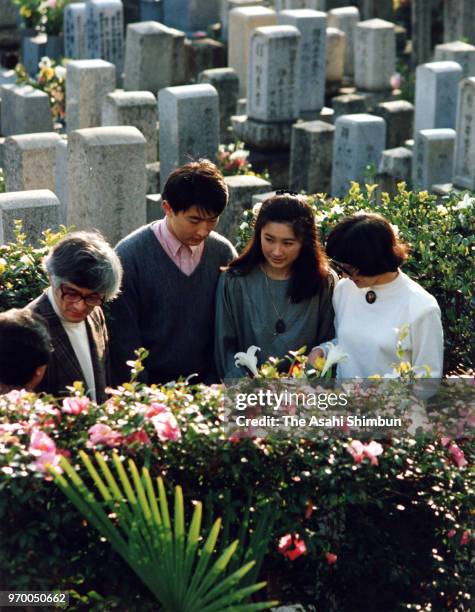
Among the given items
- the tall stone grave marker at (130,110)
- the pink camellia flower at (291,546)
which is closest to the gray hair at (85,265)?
the pink camellia flower at (291,546)

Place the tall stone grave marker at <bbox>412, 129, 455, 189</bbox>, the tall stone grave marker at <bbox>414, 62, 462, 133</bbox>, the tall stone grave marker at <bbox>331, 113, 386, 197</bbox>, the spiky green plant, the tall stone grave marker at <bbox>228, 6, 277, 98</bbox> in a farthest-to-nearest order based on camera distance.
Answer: the tall stone grave marker at <bbox>228, 6, 277, 98</bbox> → the tall stone grave marker at <bbox>414, 62, 462, 133</bbox> → the tall stone grave marker at <bbox>412, 129, 455, 189</bbox> → the tall stone grave marker at <bbox>331, 113, 386, 197</bbox> → the spiky green plant

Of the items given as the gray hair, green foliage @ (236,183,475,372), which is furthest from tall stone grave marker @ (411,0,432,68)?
the gray hair

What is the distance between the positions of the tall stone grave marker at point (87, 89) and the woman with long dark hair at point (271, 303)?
5955 millimetres

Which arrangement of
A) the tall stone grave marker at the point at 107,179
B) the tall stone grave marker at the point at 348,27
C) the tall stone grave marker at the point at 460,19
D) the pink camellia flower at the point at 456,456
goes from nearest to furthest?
the pink camellia flower at the point at 456,456 < the tall stone grave marker at the point at 107,179 < the tall stone grave marker at the point at 348,27 < the tall stone grave marker at the point at 460,19

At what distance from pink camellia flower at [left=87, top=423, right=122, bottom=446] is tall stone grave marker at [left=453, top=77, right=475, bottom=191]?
20.8ft

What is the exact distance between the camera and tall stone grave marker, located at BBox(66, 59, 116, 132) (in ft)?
34.3

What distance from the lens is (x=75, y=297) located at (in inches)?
168

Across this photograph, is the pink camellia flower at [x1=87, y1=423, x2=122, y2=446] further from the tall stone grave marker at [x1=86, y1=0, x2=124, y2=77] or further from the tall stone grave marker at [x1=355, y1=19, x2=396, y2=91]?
the tall stone grave marker at [x1=86, y1=0, x2=124, y2=77]

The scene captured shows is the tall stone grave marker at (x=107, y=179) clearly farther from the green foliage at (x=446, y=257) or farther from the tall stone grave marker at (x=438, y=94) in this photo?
the tall stone grave marker at (x=438, y=94)

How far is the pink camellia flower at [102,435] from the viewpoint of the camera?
382cm

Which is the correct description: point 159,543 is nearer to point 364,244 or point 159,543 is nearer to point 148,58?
point 364,244

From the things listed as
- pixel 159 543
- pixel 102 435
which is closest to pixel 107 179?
pixel 102 435

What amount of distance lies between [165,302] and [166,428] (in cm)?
107

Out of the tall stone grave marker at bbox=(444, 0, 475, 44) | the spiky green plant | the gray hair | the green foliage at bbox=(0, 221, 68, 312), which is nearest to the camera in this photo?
the spiky green plant
